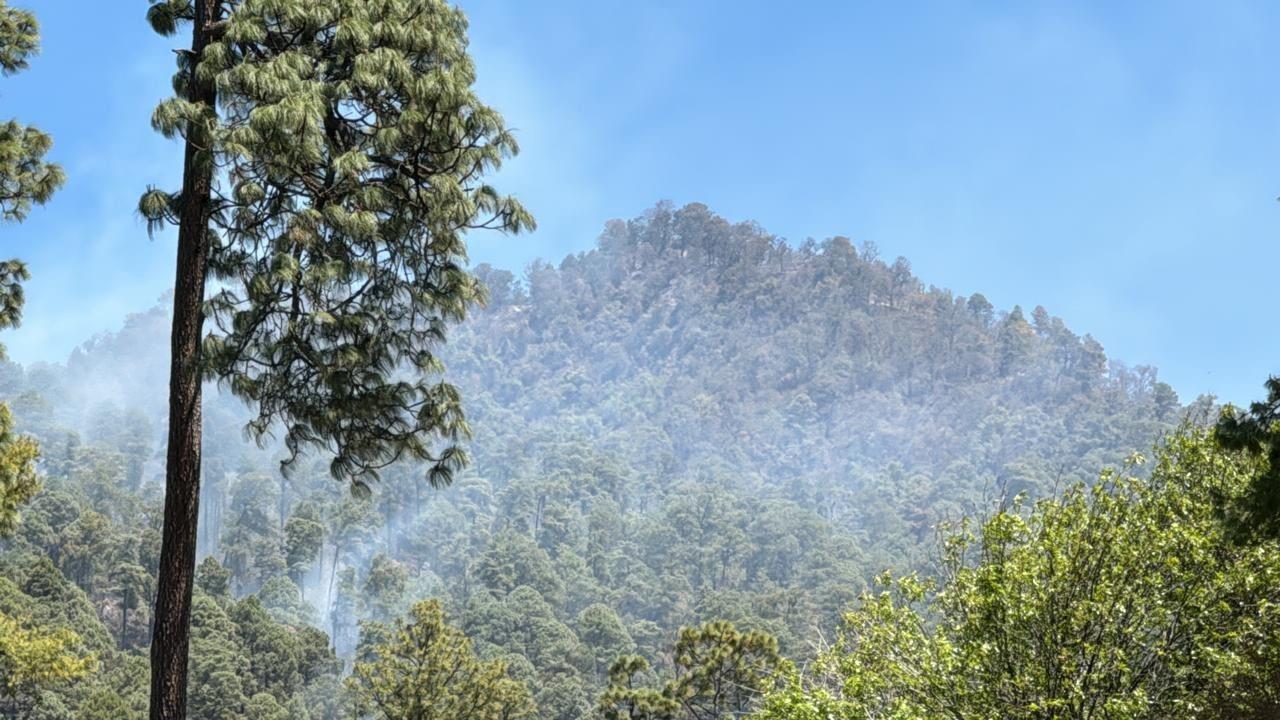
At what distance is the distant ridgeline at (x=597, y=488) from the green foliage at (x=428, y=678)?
9.01 m

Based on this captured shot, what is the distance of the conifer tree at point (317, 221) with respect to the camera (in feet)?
19.2

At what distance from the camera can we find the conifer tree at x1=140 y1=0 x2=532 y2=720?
5848mm

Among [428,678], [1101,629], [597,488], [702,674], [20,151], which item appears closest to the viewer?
[1101,629]

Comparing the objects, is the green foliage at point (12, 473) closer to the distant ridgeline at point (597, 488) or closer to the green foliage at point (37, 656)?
the green foliage at point (37, 656)

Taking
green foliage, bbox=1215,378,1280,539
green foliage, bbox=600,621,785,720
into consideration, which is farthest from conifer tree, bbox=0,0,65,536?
green foliage, bbox=600,621,785,720

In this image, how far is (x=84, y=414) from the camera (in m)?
153

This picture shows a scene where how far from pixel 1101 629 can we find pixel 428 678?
15575mm

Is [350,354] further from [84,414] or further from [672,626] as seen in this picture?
[84,414]

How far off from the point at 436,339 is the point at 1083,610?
15.3 ft

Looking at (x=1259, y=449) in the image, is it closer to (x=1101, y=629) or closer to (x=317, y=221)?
(x=1101, y=629)

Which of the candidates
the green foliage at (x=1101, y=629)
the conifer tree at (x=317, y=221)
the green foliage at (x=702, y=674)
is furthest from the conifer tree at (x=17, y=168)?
the green foliage at (x=702, y=674)

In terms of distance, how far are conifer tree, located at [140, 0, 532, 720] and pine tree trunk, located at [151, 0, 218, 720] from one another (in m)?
0.01

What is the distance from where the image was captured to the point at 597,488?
124 m

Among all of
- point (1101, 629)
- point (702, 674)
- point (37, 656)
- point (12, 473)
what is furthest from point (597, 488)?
point (1101, 629)
